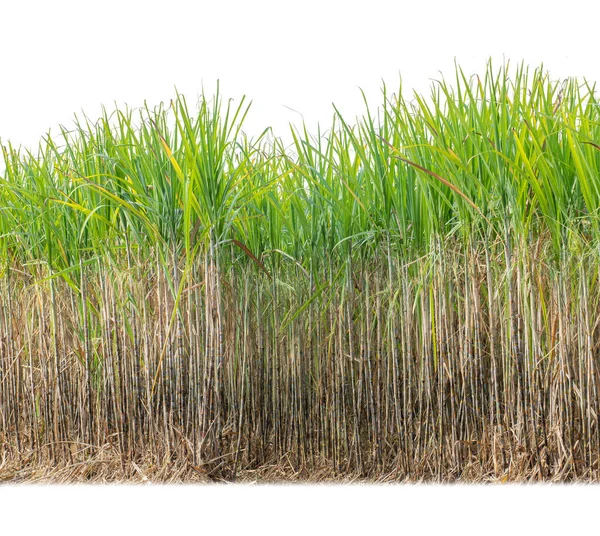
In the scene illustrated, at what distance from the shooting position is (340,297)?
3.02 m

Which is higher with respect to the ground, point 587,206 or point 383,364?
point 587,206

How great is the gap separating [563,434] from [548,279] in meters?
0.56

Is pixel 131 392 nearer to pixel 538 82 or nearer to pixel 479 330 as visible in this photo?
pixel 479 330

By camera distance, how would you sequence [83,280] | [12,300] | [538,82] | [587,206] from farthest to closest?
[12,300], [83,280], [538,82], [587,206]

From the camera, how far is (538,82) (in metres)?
2.81

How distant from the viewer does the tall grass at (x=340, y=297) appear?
261 centimetres

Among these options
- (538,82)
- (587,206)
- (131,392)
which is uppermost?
(538,82)

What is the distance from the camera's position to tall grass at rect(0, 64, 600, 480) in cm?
261

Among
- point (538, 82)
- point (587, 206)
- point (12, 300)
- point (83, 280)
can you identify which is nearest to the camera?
point (587, 206)

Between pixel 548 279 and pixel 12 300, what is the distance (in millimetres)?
2579

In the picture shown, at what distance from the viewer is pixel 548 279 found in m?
2.66

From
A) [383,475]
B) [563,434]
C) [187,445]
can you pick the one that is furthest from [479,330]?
[187,445]

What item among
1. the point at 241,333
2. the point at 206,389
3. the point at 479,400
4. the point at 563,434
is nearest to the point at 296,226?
the point at 241,333

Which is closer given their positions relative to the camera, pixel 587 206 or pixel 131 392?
pixel 587 206
